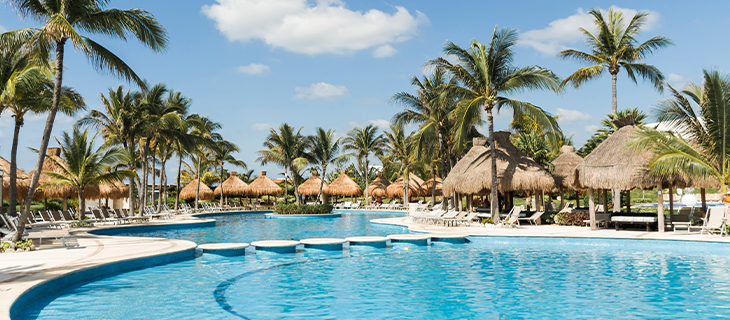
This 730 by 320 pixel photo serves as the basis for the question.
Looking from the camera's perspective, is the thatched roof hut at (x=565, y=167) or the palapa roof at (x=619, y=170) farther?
the thatched roof hut at (x=565, y=167)

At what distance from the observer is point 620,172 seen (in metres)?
12.2

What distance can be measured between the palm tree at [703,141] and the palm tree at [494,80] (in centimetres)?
371

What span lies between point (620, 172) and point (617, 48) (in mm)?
8270

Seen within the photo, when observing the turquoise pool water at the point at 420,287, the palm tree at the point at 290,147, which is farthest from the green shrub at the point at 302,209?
the turquoise pool water at the point at 420,287

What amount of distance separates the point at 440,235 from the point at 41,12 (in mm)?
9959

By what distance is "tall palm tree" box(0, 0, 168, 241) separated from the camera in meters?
8.55

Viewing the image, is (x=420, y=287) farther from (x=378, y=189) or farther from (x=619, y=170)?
(x=378, y=189)

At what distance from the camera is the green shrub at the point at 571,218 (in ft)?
47.3

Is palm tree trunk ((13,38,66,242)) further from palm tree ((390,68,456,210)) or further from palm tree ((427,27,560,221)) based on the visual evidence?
palm tree ((390,68,456,210))

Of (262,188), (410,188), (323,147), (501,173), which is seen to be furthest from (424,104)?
(262,188)

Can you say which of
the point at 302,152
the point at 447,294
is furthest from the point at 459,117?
the point at 302,152

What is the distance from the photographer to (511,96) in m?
15.1

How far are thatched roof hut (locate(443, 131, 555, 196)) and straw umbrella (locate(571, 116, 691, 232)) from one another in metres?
1.84

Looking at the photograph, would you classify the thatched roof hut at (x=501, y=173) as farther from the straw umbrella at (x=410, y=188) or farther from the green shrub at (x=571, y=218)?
the straw umbrella at (x=410, y=188)
